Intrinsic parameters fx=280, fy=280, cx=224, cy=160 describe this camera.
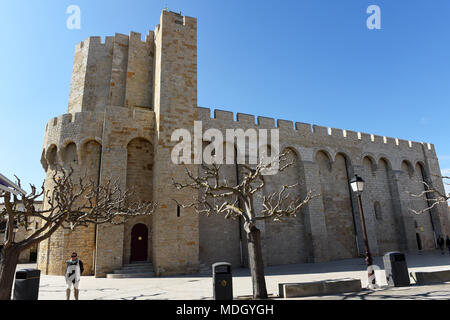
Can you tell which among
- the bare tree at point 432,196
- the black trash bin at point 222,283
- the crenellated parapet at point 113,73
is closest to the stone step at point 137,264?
the black trash bin at point 222,283

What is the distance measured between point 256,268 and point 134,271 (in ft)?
25.2

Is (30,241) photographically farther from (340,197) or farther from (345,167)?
(345,167)

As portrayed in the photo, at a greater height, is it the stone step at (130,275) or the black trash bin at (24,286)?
the black trash bin at (24,286)

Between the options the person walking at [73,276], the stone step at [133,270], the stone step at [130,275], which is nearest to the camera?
the person walking at [73,276]

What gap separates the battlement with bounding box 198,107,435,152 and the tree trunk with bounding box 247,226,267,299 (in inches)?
388

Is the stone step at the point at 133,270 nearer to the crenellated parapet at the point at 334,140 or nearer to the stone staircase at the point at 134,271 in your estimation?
the stone staircase at the point at 134,271

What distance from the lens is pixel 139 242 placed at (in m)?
14.3

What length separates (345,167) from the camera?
20.7 metres

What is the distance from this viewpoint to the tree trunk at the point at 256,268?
23.4 feet

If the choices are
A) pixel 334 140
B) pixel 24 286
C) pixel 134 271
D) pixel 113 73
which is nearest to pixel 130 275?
pixel 134 271

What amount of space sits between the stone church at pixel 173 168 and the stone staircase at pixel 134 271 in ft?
1.25

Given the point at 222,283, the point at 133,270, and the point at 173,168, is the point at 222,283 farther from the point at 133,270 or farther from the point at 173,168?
the point at 173,168
